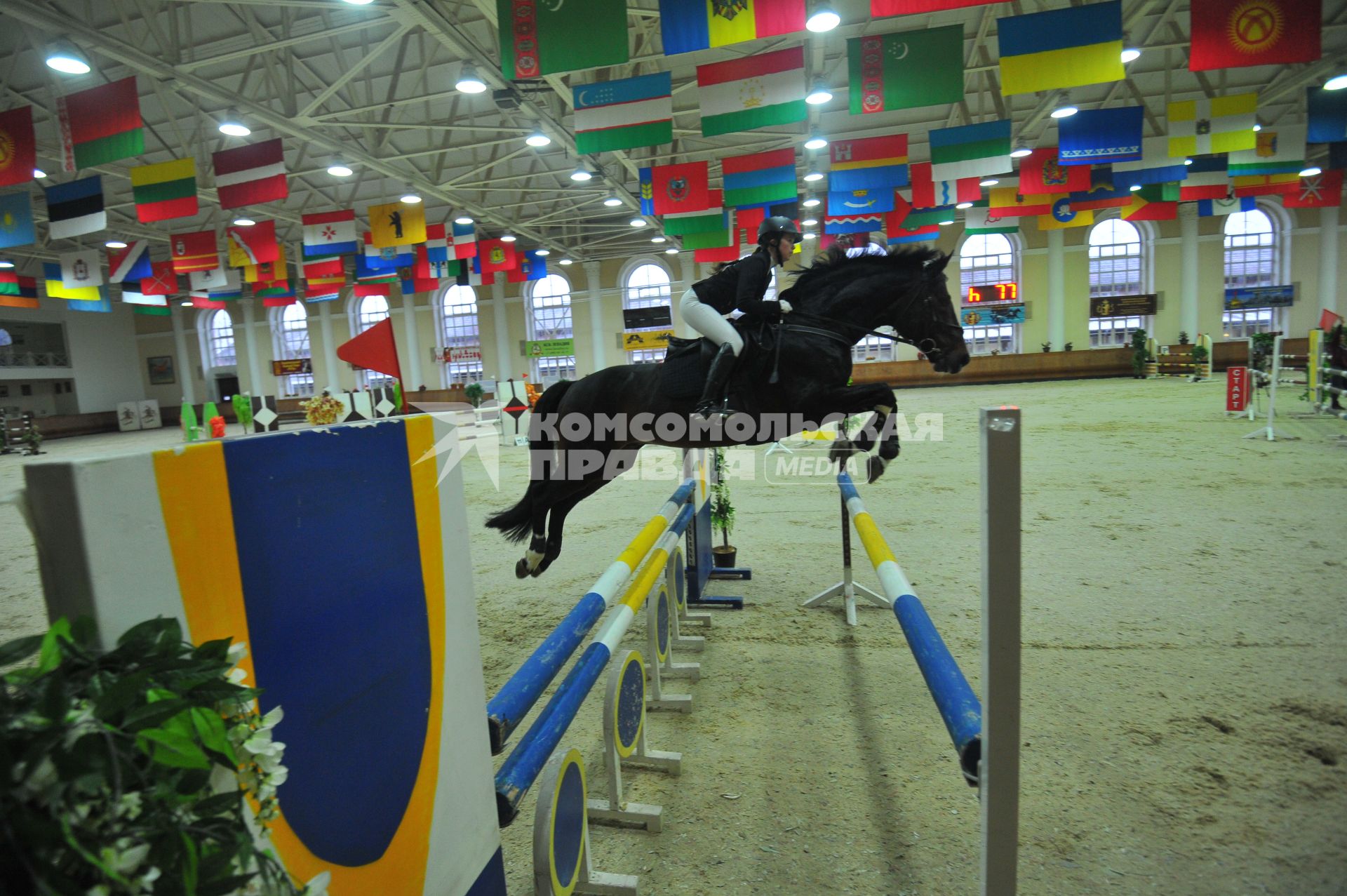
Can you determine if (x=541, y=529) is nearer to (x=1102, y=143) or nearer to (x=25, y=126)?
(x=25, y=126)

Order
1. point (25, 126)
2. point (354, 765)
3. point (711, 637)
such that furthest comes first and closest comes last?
point (25, 126), point (711, 637), point (354, 765)

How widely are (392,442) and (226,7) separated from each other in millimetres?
10346

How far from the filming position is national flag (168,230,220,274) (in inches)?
436

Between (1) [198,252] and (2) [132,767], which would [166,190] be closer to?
(1) [198,252]

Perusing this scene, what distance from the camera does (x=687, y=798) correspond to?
186 centimetres

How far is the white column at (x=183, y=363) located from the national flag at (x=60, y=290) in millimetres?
13300

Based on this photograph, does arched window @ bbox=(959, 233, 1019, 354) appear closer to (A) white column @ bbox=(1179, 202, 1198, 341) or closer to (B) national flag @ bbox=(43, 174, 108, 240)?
(A) white column @ bbox=(1179, 202, 1198, 341)

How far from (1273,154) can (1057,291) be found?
9594 mm

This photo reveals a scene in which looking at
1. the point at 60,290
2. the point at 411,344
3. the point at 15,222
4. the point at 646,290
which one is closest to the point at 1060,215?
the point at 646,290

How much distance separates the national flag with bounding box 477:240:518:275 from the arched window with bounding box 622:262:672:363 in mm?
7831

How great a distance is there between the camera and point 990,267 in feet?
63.5

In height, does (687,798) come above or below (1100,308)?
below

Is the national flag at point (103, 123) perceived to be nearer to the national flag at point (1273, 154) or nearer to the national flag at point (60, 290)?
the national flag at point (60, 290)

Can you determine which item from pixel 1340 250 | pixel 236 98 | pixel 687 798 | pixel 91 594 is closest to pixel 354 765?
pixel 91 594
